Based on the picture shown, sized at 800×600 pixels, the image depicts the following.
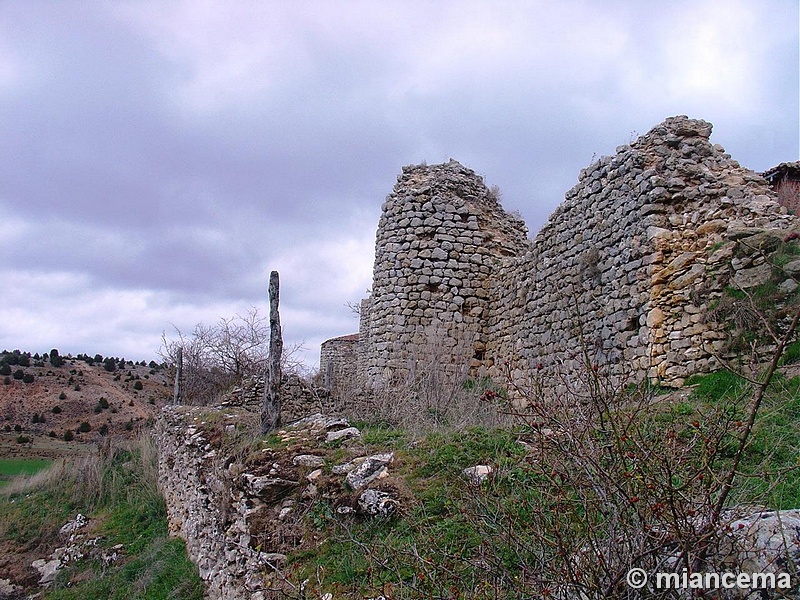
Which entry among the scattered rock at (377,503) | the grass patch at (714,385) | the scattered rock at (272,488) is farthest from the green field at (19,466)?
the grass patch at (714,385)

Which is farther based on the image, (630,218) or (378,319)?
(378,319)

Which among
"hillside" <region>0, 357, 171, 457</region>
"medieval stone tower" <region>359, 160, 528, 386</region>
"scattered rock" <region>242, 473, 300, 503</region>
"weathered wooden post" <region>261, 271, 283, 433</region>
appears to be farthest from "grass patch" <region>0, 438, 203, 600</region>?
"hillside" <region>0, 357, 171, 457</region>

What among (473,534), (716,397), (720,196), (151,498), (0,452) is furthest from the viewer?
(0,452)

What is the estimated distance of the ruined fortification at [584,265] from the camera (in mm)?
6891

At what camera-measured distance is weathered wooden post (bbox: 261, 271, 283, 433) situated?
23.8 feet

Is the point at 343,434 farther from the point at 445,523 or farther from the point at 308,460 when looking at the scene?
the point at 445,523

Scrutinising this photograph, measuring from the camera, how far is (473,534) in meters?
3.67

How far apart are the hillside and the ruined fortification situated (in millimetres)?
22080

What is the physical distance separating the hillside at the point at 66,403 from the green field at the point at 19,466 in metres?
1.27

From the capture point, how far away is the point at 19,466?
2302 cm

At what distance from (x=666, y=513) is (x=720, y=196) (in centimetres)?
649

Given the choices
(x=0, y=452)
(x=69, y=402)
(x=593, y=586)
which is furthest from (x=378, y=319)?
(x=69, y=402)

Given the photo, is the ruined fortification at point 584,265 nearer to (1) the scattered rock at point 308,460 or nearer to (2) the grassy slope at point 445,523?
(2) the grassy slope at point 445,523

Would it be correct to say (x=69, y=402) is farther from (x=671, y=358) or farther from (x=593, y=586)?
(x=593, y=586)
